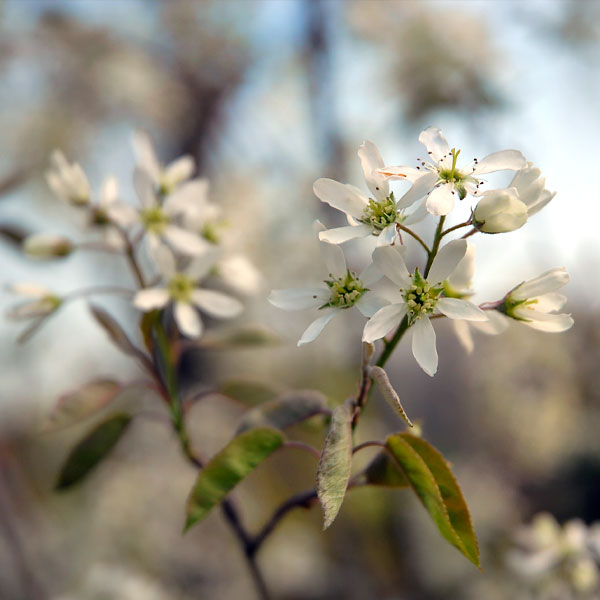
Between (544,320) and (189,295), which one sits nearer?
(544,320)

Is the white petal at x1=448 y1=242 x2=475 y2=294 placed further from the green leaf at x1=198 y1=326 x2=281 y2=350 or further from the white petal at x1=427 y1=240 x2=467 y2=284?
the green leaf at x1=198 y1=326 x2=281 y2=350

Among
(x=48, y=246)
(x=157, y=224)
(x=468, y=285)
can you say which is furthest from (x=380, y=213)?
(x=48, y=246)

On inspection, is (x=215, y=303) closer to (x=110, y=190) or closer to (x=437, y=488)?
(x=110, y=190)

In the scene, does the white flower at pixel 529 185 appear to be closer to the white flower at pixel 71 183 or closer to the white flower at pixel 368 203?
the white flower at pixel 368 203

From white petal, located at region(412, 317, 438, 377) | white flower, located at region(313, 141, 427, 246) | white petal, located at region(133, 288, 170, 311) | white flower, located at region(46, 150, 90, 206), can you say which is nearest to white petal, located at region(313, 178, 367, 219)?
white flower, located at region(313, 141, 427, 246)

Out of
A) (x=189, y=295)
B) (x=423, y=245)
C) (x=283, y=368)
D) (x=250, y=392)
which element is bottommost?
(x=283, y=368)

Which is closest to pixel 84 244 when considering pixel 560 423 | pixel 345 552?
pixel 345 552

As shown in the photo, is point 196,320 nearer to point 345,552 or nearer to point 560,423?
point 345,552
